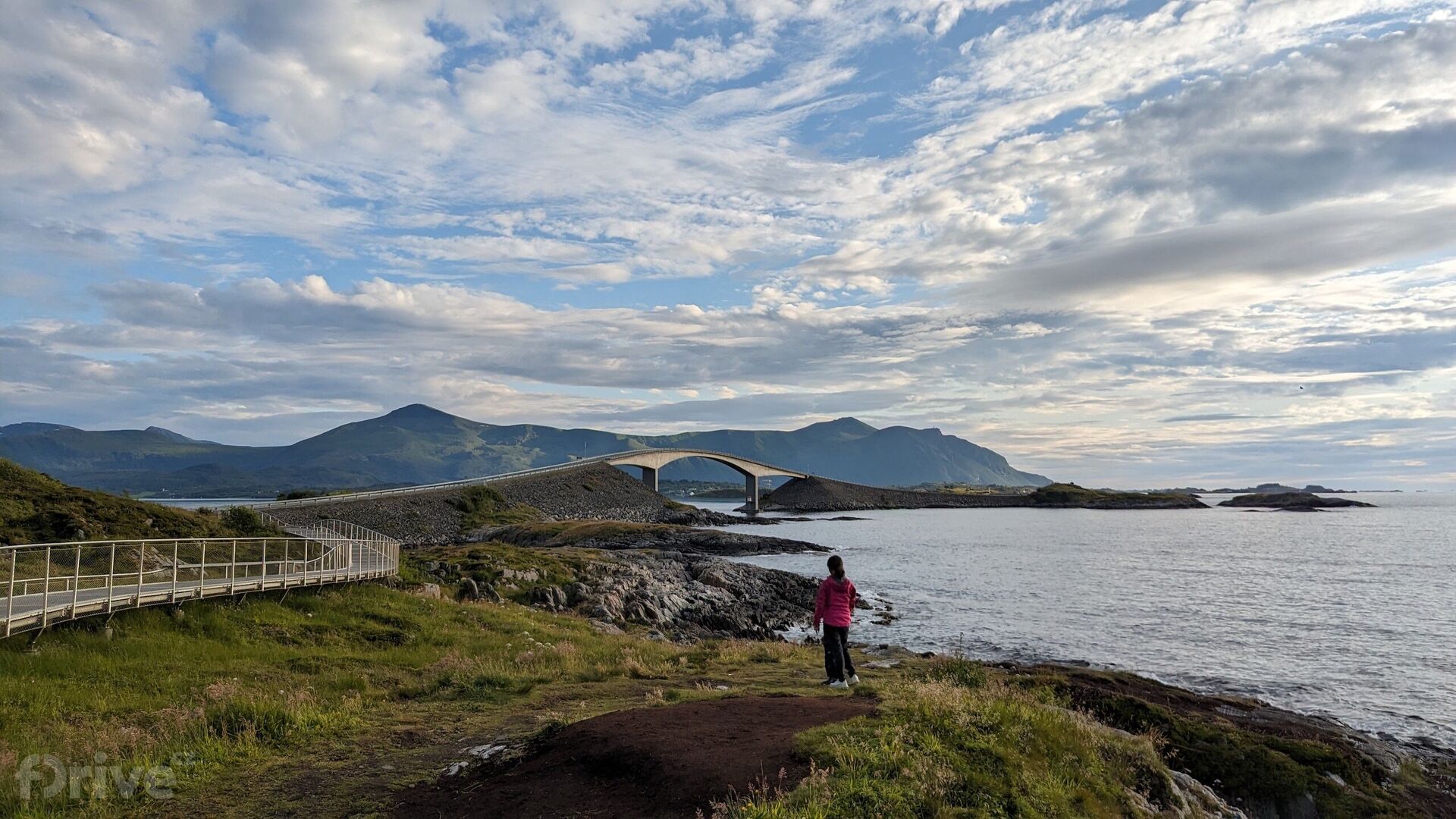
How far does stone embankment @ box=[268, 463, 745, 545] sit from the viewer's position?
84.6 m

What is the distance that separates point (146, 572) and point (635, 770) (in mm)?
16796

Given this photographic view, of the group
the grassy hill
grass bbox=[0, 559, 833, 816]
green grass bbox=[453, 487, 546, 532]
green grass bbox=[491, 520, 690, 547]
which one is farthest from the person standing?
green grass bbox=[453, 487, 546, 532]

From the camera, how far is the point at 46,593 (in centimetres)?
1641

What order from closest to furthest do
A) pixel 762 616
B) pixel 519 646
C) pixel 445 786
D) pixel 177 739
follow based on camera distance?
pixel 445 786 → pixel 177 739 → pixel 519 646 → pixel 762 616

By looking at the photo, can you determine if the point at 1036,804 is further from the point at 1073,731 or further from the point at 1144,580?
the point at 1144,580

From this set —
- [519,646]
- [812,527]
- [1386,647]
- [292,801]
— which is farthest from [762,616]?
[812,527]

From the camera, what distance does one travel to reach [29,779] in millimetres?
9562

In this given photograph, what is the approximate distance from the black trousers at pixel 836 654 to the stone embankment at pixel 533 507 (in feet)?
223

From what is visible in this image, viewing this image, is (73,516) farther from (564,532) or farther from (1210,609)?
(564,532)

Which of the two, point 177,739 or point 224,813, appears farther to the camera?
point 177,739

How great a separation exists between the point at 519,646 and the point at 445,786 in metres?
13.1

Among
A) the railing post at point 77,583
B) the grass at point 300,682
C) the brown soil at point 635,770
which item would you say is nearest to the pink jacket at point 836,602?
the grass at point 300,682

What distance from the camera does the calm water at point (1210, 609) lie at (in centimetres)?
2733

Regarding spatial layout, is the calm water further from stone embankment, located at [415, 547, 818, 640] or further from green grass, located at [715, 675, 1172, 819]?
green grass, located at [715, 675, 1172, 819]
